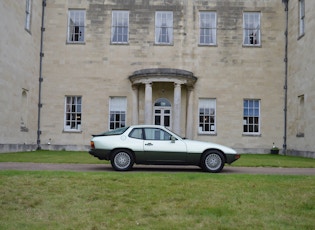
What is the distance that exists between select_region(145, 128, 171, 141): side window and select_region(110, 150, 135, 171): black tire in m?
0.79

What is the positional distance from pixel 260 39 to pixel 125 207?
20.4m

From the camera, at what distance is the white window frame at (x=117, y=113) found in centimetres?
2536

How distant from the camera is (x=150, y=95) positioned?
23.5 m

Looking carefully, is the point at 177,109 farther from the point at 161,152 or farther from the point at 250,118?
the point at 161,152

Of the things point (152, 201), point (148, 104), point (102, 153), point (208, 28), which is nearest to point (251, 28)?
point (208, 28)

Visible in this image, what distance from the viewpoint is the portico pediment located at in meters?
23.1

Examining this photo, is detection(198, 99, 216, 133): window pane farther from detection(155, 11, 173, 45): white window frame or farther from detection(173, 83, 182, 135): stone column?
detection(155, 11, 173, 45): white window frame

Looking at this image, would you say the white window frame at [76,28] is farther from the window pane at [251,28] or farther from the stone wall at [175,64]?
the window pane at [251,28]

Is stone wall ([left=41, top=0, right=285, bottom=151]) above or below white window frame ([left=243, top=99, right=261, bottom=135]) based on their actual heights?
above

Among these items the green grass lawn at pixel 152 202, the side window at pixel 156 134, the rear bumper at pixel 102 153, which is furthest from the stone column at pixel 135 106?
the green grass lawn at pixel 152 202

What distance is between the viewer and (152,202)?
25.7 ft

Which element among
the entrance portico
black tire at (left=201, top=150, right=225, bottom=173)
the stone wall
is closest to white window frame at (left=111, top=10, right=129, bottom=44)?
the stone wall

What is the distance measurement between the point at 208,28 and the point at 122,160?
51.6ft

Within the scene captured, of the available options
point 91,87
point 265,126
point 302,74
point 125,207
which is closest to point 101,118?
point 91,87
